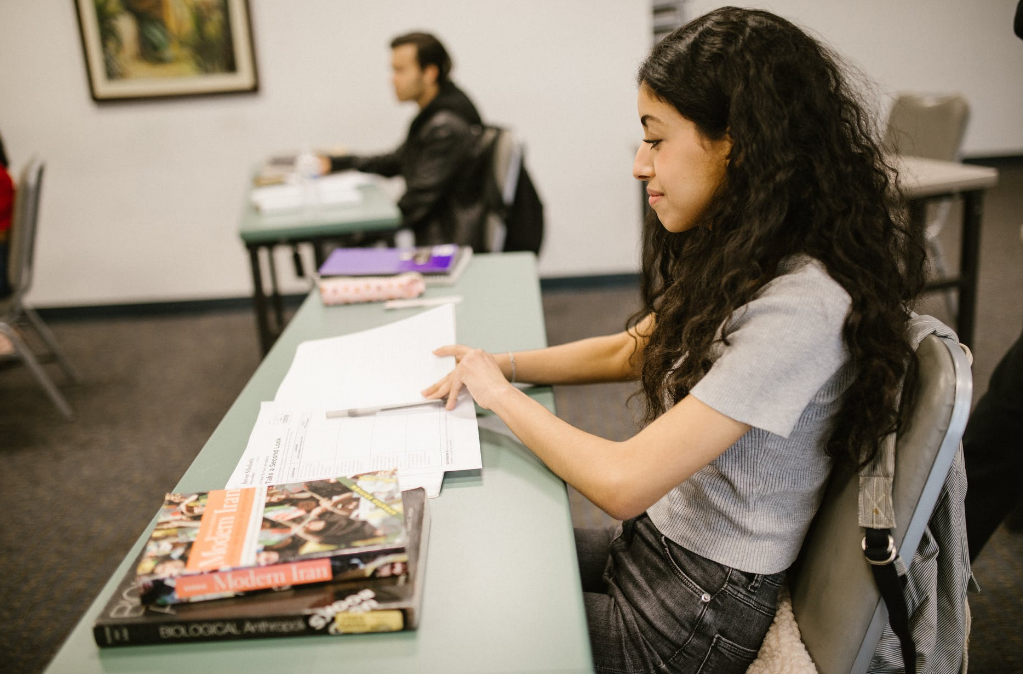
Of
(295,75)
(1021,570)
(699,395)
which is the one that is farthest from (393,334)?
(295,75)

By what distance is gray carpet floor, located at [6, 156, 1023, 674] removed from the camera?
1.84 metres

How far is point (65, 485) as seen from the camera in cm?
245

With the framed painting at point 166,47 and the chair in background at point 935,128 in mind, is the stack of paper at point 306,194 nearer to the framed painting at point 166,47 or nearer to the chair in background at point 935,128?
the framed painting at point 166,47

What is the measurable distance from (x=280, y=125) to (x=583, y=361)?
3061 millimetres

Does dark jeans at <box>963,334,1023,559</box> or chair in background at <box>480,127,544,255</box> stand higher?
chair in background at <box>480,127,544,255</box>

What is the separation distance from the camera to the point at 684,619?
0.91 metres

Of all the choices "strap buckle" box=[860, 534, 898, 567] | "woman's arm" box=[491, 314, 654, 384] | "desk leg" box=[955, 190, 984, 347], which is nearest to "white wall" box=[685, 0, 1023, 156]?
"desk leg" box=[955, 190, 984, 347]

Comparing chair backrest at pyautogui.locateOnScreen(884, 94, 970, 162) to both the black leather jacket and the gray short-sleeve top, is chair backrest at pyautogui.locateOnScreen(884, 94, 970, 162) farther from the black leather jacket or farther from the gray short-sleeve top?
the gray short-sleeve top

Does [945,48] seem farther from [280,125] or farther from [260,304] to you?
[260,304]

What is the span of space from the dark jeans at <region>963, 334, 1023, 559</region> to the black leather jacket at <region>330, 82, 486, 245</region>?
5.74 feet

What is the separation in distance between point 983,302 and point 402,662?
355cm

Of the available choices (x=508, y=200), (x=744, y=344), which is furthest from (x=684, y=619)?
(x=508, y=200)

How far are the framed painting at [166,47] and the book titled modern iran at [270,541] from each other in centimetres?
338

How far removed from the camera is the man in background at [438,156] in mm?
2885
